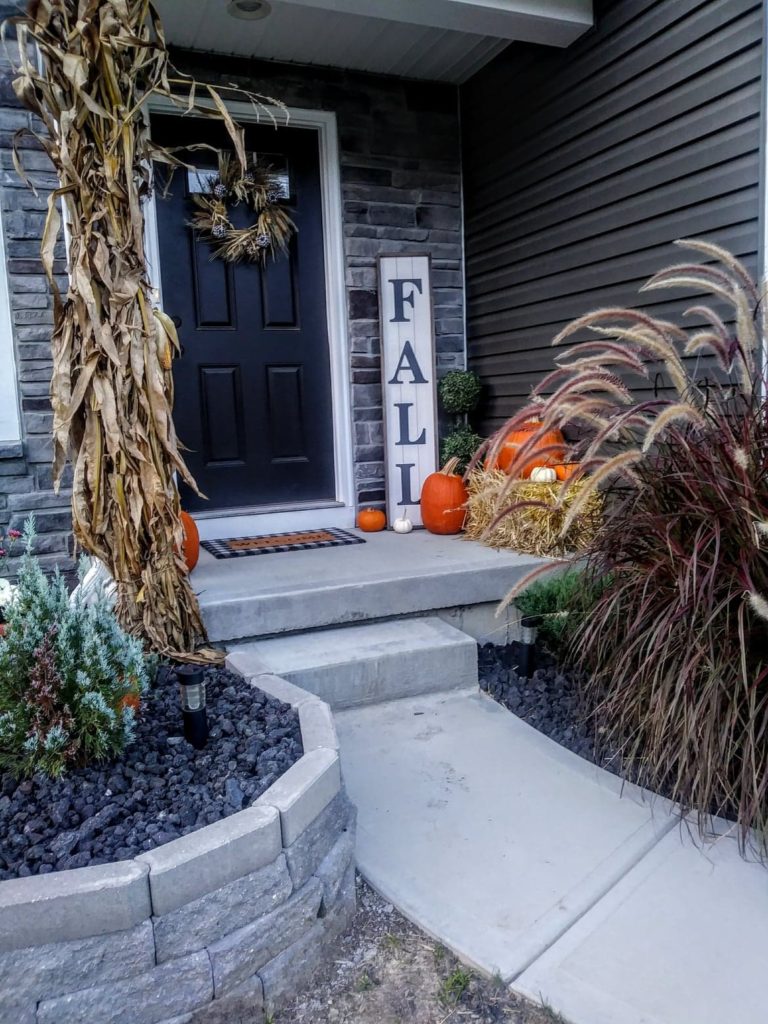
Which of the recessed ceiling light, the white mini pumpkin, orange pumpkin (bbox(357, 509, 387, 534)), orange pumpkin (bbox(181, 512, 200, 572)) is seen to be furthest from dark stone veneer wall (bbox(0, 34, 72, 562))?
the white mini pumpkin

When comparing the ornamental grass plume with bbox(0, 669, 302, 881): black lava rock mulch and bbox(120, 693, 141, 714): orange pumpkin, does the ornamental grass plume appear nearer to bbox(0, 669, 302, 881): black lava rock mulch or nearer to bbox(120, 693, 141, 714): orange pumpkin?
bbox(0, 669, 302, 881): black lava rock mulch

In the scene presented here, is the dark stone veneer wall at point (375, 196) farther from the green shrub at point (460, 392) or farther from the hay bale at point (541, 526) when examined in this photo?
the hay bale at point (541, 526)

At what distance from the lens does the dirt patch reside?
4.45 feet

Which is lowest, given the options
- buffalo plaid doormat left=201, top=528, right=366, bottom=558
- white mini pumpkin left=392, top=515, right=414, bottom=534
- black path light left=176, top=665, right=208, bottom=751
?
black path light left=176, top=665, right=208, bottom=751

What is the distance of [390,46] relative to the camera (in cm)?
372

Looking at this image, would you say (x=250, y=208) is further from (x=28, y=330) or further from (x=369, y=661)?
(x=369, y=661)

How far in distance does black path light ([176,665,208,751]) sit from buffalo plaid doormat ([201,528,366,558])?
61.7 inches

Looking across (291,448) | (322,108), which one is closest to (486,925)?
(291,448)

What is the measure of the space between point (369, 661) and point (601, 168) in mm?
2389

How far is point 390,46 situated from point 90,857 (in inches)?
148

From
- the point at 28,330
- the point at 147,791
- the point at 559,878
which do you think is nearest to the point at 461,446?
the point at 28,330

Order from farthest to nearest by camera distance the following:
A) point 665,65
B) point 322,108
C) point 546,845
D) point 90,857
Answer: point 322,108, point 665,65, point 546,845, point 90,857

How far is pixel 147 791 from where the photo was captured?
5.25ft

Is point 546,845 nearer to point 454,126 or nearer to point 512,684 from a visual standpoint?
point 512,684
